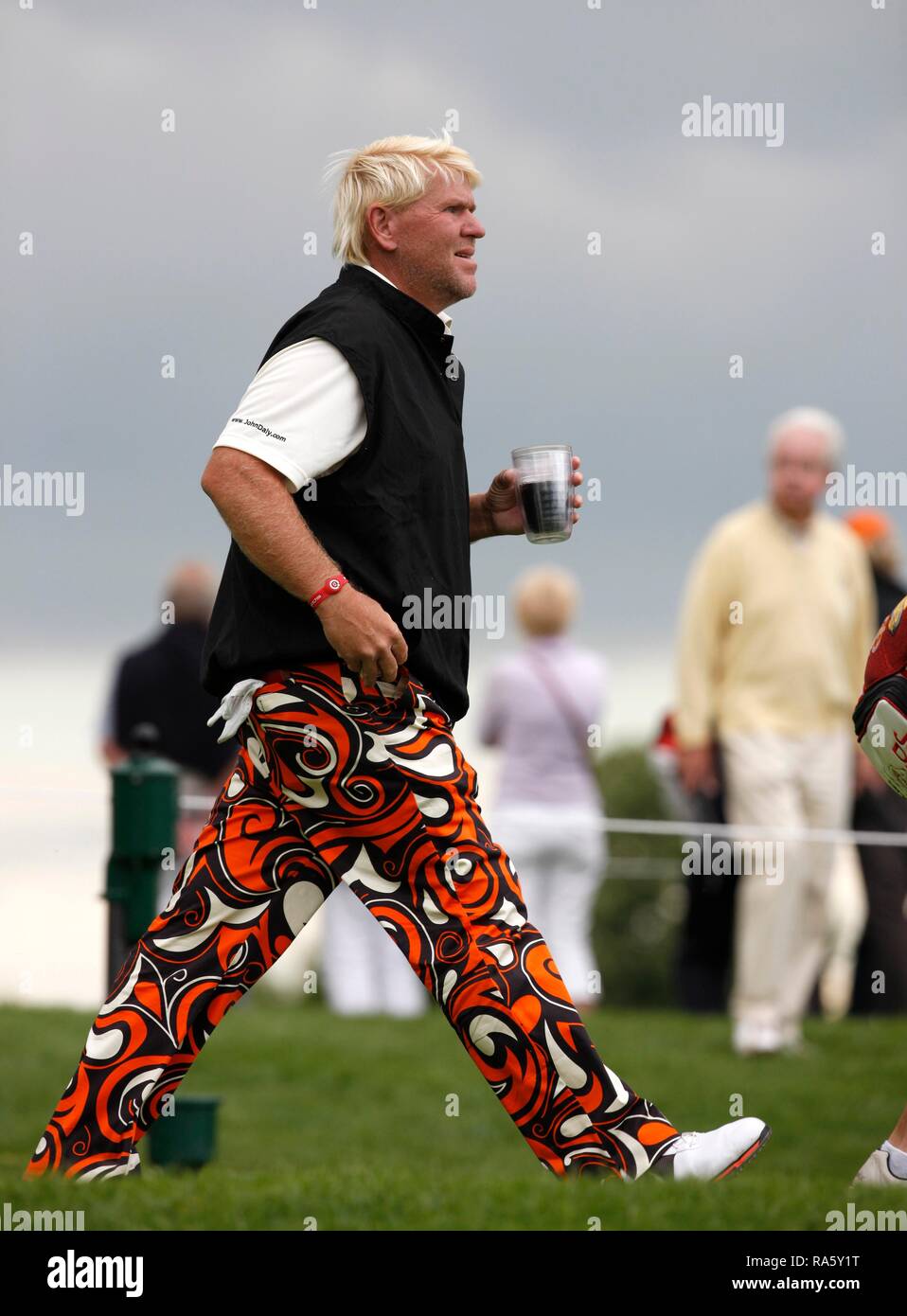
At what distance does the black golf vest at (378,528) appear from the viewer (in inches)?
173

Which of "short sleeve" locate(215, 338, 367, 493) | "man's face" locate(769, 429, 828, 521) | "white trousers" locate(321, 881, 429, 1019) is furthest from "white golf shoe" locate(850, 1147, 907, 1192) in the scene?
"white trousers" locate(321, 881, 429, 1019)

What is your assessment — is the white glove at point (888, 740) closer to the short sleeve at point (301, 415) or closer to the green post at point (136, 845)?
the short sleeve at point (301, 415)

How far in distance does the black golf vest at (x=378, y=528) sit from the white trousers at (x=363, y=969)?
6110mm

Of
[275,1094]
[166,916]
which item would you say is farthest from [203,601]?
[166,916]

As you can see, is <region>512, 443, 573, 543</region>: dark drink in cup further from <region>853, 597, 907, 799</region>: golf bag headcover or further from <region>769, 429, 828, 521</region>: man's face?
<region>769, 429, 828, 521</region>: man's face

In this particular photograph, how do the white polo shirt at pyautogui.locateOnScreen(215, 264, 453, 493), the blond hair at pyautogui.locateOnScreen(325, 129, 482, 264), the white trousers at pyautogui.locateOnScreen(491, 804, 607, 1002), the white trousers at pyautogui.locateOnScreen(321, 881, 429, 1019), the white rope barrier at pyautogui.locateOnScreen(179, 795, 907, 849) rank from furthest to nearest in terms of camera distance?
the white trousers at pyautogui.locateOnScreen(321, 881, 429, 1019) → the white trousers at pyautogui.locateOnScreen(491, 804, 607, 1002) → the white rope barrier at pyautogui.locateOnScreen(179, 795, 907, 849) → the blond hair at pyautogui.locateOnScreen(325, 129, 482, 264) → the white polo shirt at pyautogui.locateOnScreen(215, 264, 453, 493)

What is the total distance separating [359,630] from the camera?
4230mm

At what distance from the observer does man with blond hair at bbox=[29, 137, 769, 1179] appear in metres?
4.31

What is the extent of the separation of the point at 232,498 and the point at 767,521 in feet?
19.2

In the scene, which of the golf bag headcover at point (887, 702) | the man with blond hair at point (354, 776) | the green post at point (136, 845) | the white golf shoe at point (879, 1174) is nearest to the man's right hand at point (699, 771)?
the green post at point (136, 845)

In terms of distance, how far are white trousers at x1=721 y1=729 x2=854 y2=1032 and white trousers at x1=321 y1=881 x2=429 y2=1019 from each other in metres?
2.02

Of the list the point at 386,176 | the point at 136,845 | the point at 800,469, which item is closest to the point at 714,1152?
the point at 386,176

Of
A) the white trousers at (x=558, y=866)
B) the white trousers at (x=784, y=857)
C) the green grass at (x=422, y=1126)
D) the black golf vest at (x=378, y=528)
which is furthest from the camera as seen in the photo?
the white trousers at (x=558, y=866)

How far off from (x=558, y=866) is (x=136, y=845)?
4.63 m
